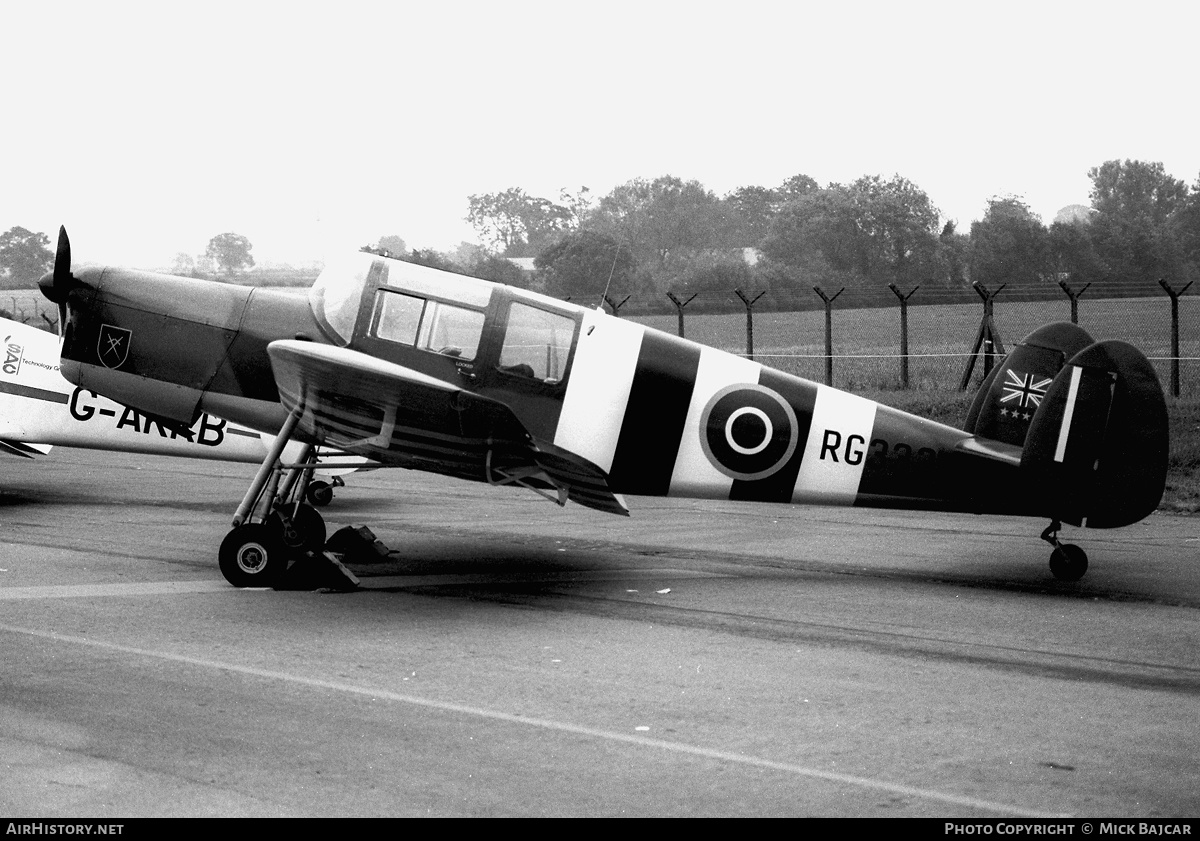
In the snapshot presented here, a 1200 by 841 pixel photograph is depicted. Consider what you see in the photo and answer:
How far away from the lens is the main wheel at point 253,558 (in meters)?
9.68

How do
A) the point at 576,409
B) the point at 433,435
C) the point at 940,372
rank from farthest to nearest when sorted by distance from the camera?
the point at 940,372, the point at 576,409, the point at 433,435

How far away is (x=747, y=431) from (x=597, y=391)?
1.24m

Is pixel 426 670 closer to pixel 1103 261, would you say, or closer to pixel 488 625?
pixel 488 625

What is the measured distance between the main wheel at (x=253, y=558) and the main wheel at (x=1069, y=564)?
5902 millimetres

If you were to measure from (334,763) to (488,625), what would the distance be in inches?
123

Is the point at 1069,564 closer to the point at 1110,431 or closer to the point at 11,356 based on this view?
the point at 1110,431

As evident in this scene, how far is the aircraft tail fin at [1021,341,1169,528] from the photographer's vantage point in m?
9.55

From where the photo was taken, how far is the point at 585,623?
28.7ft

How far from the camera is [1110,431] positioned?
9.57m

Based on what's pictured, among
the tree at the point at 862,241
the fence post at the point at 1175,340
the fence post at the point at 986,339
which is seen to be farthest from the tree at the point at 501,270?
the fence post at the point at 1175,340

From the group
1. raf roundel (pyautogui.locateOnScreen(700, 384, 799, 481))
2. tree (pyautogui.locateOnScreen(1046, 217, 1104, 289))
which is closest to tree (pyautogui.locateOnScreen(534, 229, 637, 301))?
tree (pyautogui.locateOnScreen(1046, 217, 1104, 289))

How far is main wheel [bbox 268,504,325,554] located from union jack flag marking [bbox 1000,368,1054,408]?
18.3ft

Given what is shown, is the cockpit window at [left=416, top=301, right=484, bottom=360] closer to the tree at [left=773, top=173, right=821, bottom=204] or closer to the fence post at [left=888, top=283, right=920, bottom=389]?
the fence post at [left=888, top=283, right=920, bottom=389]

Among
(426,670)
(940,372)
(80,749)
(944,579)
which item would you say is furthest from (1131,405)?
(940,372)
